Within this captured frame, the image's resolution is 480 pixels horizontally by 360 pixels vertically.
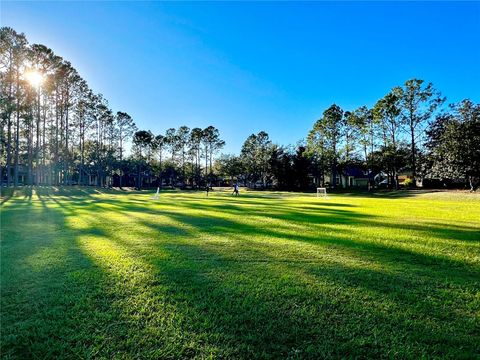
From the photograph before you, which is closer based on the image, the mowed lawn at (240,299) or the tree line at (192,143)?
the mowed lawn at (240,299)

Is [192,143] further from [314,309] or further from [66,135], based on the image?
[314,309]

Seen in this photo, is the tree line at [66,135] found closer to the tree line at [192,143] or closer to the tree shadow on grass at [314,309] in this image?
the tree line at [192,143]

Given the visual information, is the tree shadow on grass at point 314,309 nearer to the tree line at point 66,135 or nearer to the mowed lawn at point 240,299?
the mowed lawn at point 240,299

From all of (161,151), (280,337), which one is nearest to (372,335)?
(280,337)

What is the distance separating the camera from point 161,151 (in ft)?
211

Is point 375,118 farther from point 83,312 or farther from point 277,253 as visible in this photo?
point 83,312

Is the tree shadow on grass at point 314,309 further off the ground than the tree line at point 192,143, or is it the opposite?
the tree line at point 192,143

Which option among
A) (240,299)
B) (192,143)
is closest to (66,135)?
(192,143)

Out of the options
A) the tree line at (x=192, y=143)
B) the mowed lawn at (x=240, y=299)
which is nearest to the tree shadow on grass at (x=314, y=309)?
the mowed lawn at (x=240, y=299)

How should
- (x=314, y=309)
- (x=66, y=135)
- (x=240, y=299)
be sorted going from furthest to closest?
(x=66, y=135), (x=240, y=299), (x=314, y=309)

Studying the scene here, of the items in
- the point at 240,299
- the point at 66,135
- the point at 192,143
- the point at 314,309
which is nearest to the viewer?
the point at 314,309

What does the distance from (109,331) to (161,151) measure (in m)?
64.4

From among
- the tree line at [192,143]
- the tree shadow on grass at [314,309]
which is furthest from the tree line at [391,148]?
the tree shadow on grass at [314,309]

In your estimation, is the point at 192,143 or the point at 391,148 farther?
the point at 192,143
